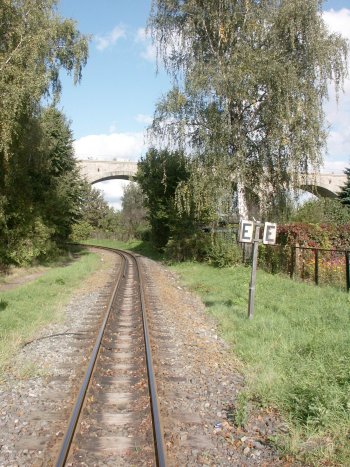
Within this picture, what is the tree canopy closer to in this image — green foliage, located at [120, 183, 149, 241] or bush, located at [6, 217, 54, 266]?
bush, located at [6, 217, 54, 266]

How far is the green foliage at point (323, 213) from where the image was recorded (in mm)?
25150

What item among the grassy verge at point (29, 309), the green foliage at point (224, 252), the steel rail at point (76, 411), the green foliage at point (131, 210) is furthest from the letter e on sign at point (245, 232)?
the green foliage at point (131, 210)

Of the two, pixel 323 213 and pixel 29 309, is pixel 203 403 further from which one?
pixel 323 213

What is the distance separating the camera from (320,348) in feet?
22.9

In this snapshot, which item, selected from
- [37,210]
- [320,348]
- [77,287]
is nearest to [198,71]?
[77,287]

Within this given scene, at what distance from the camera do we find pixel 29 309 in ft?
38.8

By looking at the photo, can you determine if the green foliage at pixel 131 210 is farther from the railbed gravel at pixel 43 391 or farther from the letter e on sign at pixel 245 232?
the railbed gravel at pixel 43 391

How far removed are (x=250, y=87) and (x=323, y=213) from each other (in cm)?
1401

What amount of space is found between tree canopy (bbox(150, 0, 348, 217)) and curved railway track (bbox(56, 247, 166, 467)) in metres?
11.0

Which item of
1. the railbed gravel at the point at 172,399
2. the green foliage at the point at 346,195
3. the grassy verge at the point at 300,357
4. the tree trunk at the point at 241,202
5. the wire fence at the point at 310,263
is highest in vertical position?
the green foliage at the point at 346,195

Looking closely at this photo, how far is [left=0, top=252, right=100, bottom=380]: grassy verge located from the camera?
853 cm

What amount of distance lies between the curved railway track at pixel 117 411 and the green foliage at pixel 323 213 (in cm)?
1668

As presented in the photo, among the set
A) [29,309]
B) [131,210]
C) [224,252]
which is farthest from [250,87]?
[131,210]

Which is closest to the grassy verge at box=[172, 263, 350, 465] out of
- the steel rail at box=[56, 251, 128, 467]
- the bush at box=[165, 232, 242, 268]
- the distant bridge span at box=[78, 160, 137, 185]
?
the steel rail at box=[56, 251, 128, 467]
